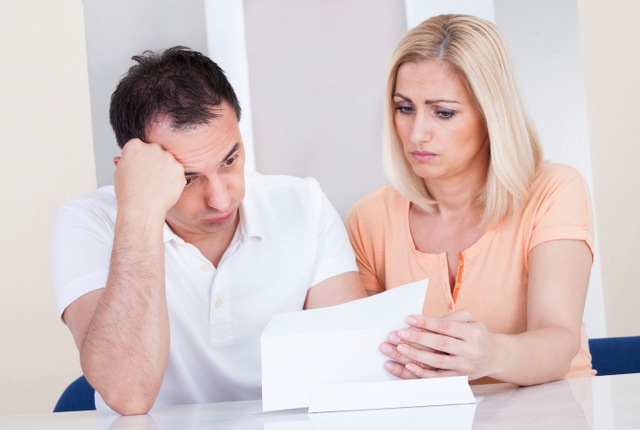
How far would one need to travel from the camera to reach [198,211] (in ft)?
5.44

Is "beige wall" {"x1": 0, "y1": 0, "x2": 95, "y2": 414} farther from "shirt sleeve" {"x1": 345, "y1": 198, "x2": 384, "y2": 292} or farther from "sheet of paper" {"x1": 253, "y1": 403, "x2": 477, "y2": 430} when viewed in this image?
"sheet of paper" {"x1": 253, "y1": 403, "x2": 477, "y2": 430}

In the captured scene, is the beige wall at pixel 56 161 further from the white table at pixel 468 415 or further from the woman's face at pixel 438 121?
the white table at pixel 468 415

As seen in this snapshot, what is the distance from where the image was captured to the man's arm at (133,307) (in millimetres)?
1340

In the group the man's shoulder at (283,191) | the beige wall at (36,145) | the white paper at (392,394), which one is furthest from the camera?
the beige wall at (36,145)

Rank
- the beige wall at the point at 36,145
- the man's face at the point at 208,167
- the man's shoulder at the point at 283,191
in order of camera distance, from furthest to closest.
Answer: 1. the beige wall at the point at 36,145
2. the man's shoulder at the point at 283,191
3. the man's face at the point at 208,167

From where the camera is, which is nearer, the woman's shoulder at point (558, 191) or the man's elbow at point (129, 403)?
the man's elbow at point (129, 403)

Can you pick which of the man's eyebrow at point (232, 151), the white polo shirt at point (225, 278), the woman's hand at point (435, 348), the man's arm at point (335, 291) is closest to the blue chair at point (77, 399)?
the white polo shirt at point (225, 278)

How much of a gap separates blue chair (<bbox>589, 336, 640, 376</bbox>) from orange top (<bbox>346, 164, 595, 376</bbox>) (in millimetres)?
215

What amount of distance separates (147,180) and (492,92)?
94 centimetres

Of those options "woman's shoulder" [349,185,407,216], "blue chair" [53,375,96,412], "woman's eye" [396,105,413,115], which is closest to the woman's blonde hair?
"woman's eye" [396,105,413,115]

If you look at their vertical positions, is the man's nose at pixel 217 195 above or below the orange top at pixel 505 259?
above

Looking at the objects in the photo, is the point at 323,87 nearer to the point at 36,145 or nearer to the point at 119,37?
the point at 119,37

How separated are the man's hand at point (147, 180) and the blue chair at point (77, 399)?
0.81 meters

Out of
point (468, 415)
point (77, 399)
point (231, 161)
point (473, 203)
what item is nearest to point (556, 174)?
point (473, 203)
